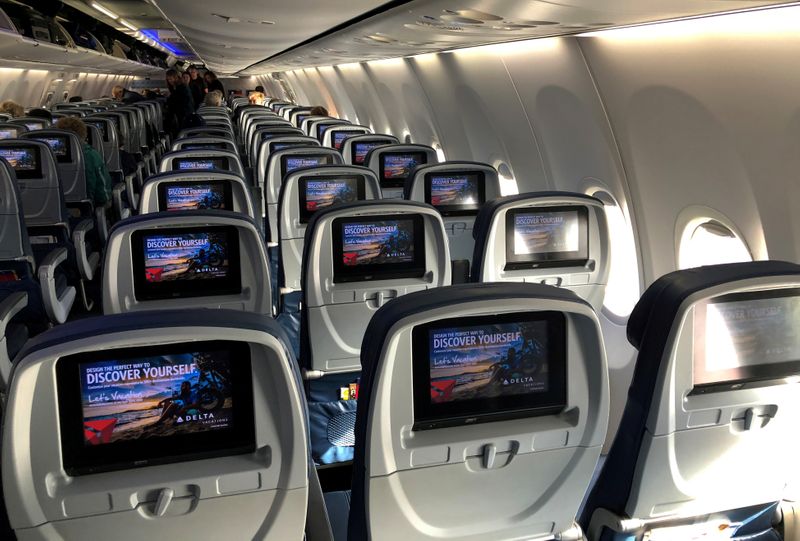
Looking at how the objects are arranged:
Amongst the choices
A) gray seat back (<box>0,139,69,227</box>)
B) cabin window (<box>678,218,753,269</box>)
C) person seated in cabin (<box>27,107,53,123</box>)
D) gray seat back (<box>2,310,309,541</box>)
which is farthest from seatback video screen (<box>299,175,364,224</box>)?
person seated in cabin (<box>27,107,53,123</box>)

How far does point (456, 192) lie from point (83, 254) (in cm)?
326

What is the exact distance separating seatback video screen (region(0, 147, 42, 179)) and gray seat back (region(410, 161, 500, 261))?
3226 millimetres

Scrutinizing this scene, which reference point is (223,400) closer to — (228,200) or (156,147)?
(228,200)

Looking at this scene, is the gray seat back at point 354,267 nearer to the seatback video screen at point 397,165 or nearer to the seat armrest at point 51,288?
the seat armrest at point 51,288

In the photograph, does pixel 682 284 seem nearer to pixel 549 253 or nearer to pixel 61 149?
pixel 549 253

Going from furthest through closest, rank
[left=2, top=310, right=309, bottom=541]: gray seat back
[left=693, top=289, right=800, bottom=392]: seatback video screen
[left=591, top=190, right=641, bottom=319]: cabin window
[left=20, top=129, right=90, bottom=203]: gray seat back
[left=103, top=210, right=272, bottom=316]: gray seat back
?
1. [left=20, top=129, right=90, bottom=203]: gray seat back
2. [left=591, top=190, right=641, bottom=319]: cabin window
3. [left=103, top=210, right=272, bottom=316]: gray seat back
4. [left=693, top=289, right=800, bottom=392]: seatback video screen
5. [left=2, top=310, right=309, bottom=541]: gray seat back

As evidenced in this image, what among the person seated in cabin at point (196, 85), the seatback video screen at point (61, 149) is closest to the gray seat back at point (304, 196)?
the seatback video screen at point (61, 149)

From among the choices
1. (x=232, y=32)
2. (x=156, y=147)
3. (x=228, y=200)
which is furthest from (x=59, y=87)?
(x=228, y=200)

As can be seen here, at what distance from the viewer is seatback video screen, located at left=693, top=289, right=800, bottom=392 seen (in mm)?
1916

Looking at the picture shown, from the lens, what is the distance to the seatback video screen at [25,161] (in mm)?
6293

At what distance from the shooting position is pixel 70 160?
7641 millimetres

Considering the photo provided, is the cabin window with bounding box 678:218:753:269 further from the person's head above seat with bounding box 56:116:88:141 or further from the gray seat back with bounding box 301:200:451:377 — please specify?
the person's head above seat with bounding box 56:116:88:141

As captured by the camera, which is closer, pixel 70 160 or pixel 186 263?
pixel 186 263

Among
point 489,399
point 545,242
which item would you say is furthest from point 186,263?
point 489,399
